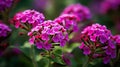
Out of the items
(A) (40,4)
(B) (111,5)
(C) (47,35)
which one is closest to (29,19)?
(C) (47,35)

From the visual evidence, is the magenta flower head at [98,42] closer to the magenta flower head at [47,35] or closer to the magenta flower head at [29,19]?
the magenta flower head at [47,35]

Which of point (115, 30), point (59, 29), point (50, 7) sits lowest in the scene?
point (59, 29)

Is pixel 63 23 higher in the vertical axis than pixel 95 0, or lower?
lower

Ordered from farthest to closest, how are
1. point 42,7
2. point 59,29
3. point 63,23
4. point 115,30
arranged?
1. point 42,7
2. point 115,30
3. point 63,23
4. point 59,29

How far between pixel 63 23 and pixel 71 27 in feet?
0.33

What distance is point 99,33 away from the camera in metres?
2.22

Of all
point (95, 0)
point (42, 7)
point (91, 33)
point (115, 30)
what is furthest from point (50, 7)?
point (91, 33)

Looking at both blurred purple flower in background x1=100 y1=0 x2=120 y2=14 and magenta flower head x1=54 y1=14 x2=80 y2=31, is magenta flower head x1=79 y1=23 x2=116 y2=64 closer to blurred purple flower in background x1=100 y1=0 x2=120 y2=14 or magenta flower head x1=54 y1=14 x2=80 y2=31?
magenta flower head x1=54 y1=14 x2=80 y2=31

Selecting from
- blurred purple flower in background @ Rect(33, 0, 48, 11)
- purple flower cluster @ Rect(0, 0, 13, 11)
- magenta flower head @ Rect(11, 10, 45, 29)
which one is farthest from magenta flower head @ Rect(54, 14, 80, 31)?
blurred purple flower in background @ Rect(33, 0, 48, 11)

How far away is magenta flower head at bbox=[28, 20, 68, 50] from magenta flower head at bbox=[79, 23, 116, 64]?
0.15 metres

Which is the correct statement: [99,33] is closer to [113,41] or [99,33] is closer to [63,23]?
[113,41]

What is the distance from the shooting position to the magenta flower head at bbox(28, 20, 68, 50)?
2146 mm

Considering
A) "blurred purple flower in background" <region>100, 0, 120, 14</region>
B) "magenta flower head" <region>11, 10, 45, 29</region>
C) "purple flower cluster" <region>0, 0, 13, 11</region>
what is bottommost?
"magenta flower head" <region>11, 10, 45, 29</region>

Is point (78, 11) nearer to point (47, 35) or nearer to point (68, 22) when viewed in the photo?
point (68, 22)
